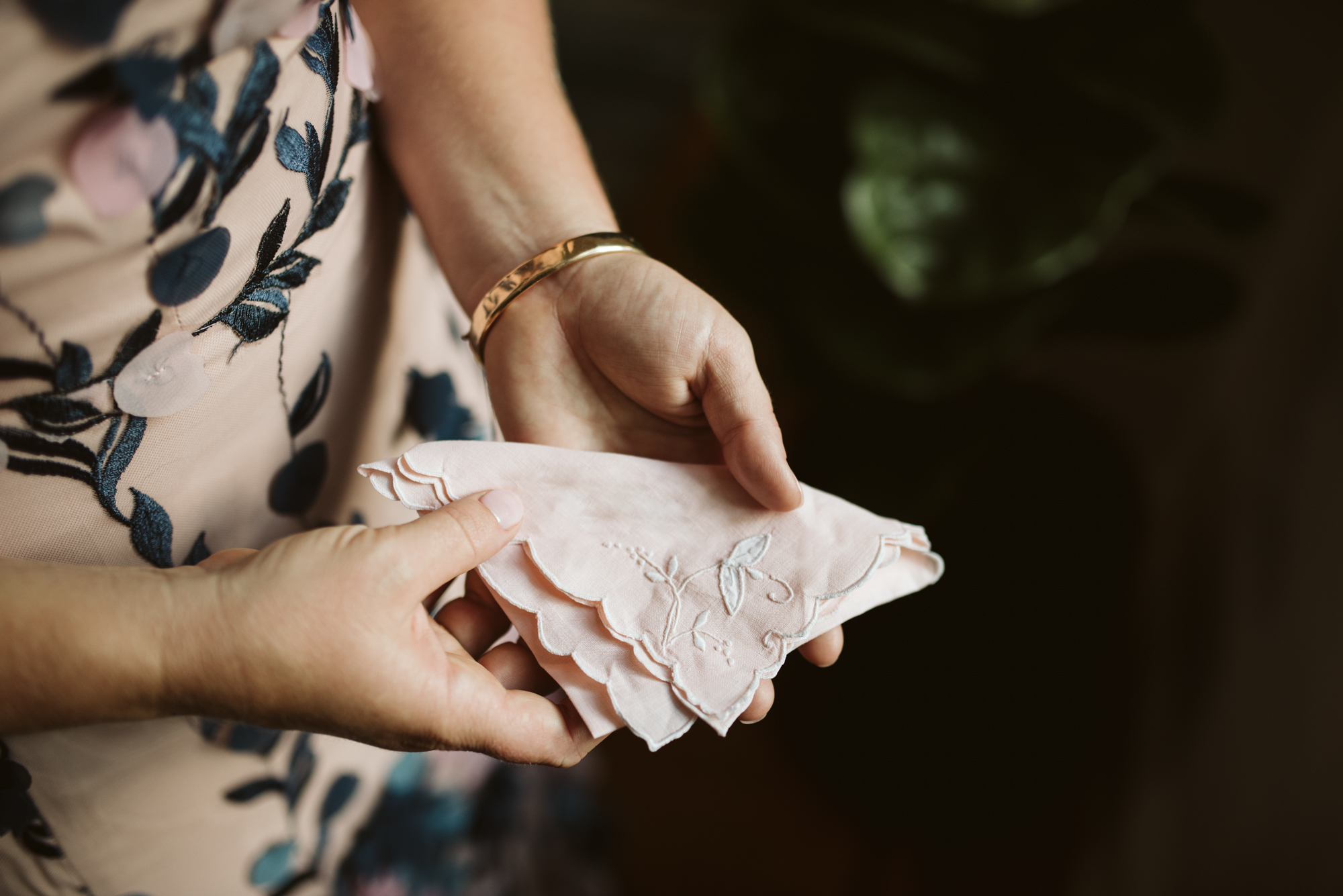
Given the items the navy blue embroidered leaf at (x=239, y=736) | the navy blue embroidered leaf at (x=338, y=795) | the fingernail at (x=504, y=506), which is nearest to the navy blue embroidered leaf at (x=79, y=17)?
the fingernail at (x=504, y=506)

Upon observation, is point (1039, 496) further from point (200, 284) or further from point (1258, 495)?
point (200, 284)

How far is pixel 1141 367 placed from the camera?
1.45 meters

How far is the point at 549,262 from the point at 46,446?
1.14ft

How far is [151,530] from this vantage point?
48 cm

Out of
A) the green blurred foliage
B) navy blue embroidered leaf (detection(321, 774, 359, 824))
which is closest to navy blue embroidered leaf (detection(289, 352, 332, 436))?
navy blue embroidered leaf (detection(321, 774, 359, 824))

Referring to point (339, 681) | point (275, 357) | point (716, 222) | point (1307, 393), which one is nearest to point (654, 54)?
point (716, 222)

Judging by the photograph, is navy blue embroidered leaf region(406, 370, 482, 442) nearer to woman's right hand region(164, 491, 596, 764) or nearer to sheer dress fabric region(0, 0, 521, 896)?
sheer dress fabric region(0, 0, 521, 896)

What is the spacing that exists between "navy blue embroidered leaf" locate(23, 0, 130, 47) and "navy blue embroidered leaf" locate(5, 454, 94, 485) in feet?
0.70

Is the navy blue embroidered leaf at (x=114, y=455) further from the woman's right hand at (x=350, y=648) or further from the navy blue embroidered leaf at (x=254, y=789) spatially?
the navy blue embroidered leaf at (x=254, y=789)

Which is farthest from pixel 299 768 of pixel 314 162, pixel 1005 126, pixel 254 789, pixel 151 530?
pixel 1005 126

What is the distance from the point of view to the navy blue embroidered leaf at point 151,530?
1.52ft

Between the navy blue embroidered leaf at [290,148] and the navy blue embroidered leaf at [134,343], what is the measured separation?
0.12 m

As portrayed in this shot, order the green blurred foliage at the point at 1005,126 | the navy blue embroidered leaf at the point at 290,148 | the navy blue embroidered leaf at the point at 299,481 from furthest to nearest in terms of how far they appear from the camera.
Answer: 1. the green blurred foliage at the point at 1005,126
2. the navy blue embroidered leaf at the point at 299,481
3. the navy blue embroidered leaf at the point at 290,148

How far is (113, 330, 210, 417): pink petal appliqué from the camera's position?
1.40 ft
